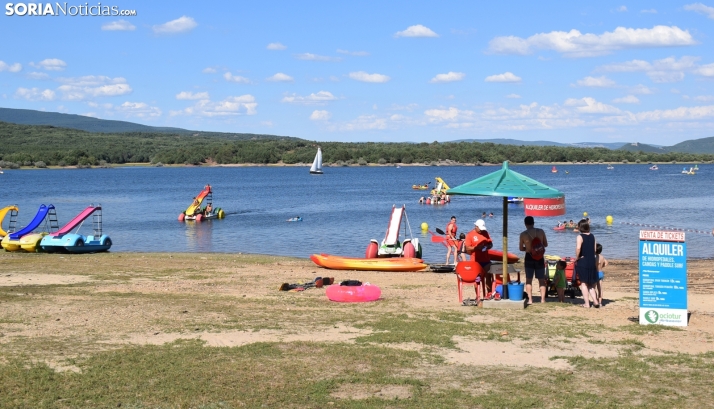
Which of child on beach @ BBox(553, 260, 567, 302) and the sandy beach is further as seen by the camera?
child on beach @ BBox(553, 260, 567, 302)

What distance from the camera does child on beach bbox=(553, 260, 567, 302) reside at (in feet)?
43.4

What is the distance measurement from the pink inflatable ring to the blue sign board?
4398 mm

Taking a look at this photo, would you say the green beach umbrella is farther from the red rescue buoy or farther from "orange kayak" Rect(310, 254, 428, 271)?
the red rescue buoy

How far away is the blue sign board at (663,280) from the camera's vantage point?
36.8ft

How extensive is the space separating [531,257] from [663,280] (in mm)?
2085

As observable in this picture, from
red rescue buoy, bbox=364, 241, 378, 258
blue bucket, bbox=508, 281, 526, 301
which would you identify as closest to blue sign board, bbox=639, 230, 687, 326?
blue bucket, bbox=508, 281, 526, 301

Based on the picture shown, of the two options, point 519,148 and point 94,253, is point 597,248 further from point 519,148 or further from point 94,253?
point 519,148

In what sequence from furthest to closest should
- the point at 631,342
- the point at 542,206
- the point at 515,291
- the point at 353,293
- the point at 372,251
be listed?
the point at 372,251 < the point at 353,293 < the point at 515,291 < the point at 542,206 < the point at 631,342

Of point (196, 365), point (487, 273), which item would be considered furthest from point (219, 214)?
point (196, 365)

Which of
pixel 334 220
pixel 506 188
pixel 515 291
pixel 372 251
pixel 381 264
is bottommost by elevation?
pixel 334 220

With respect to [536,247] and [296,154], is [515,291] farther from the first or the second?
[296,154]

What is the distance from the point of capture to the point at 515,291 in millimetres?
12617

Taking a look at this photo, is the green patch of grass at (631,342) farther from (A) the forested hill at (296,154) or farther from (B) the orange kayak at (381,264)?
(A) the forested hill at (296,154)

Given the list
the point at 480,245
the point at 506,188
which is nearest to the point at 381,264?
the point at 480,245
